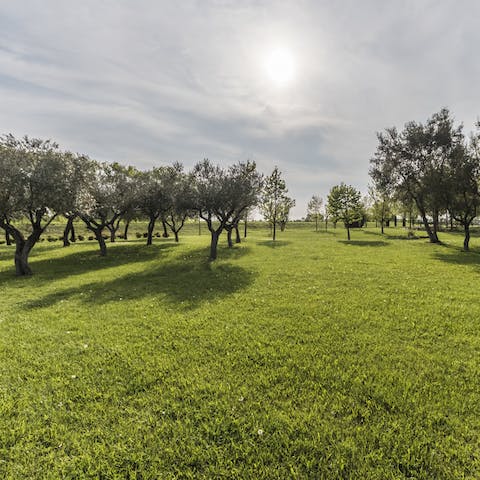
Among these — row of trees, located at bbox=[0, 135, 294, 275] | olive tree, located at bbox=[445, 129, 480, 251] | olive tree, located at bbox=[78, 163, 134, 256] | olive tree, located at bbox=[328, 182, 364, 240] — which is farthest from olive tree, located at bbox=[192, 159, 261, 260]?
olive tree, located at bbox=[328, 182, 364, 240]

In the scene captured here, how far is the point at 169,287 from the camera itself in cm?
1590

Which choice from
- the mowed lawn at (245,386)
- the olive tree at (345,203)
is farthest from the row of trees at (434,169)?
the mowed lawn at (245,386)

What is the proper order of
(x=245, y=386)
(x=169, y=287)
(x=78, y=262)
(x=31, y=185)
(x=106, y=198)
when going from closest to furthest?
(x=245, y=386)
(x=169, y=287)
(x=31, y=185)
(x=78, y=262)
(x=106, y=198)

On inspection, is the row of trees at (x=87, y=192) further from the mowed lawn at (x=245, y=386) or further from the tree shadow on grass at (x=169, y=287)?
the mowed lawn at (x=245, y=386)

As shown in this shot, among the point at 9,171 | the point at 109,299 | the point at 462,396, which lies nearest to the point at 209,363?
the point at 462,396

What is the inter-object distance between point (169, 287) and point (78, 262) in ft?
53.6

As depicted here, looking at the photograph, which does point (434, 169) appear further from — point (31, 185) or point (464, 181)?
point (31, 185)

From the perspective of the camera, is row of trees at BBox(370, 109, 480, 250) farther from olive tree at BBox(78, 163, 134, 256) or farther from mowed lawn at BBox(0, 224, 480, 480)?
olive tree at BBox(78, 163, 134, 256)

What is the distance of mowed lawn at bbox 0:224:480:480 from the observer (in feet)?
14.1

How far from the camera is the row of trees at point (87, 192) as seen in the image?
18344 millimetres

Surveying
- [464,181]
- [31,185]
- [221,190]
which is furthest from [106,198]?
[464,181]

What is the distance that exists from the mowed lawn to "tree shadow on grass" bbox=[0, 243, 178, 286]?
27.7 feet

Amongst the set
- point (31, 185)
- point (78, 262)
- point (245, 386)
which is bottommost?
point (245, 386)

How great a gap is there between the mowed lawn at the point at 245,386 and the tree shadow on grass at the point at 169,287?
1.65 feet
